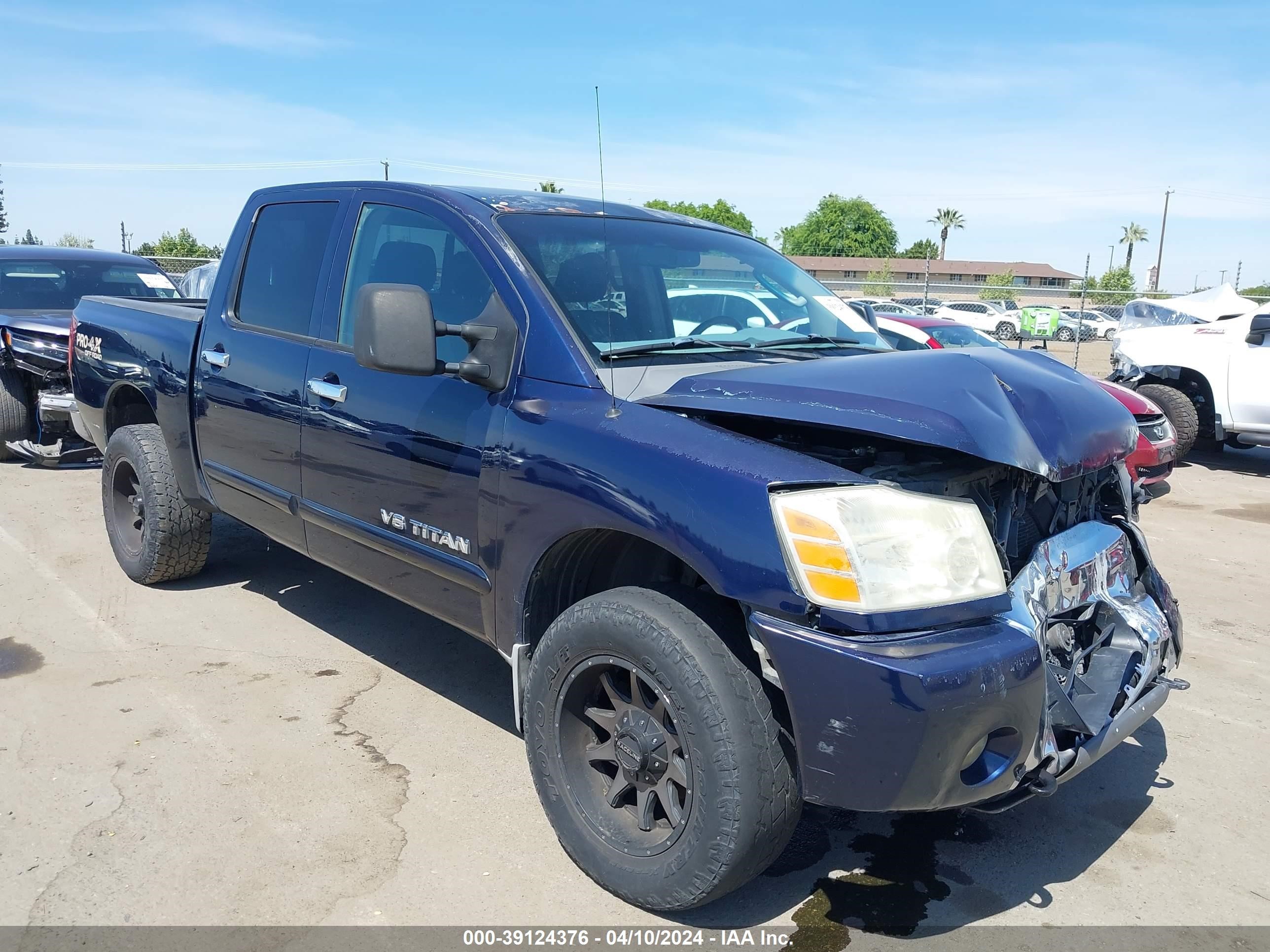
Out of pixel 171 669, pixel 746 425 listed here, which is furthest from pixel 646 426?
pixel 171 669

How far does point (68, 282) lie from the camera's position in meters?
8.70

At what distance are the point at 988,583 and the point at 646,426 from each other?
892 millimetres

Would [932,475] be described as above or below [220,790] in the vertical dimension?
above

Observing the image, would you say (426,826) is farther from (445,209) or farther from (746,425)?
(445,209)

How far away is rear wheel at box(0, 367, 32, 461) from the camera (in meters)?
7.88

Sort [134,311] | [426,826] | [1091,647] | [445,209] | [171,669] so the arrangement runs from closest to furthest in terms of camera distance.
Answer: [1091,647] < [426,826] < [445,209] < [171,669] < [134,311]

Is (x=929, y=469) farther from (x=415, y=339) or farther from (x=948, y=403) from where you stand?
(x=415, y=339)

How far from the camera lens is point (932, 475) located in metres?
2.47

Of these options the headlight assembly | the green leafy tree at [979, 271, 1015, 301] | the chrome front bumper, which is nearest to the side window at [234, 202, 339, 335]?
the headlight assembly

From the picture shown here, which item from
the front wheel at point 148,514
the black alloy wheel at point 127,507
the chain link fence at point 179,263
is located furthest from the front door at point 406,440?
the chain link fence at point 179,263

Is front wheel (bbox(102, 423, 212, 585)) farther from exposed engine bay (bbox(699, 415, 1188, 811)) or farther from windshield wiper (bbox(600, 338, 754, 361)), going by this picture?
exposed engine bay (bbox(699, 415, 1188, 811))

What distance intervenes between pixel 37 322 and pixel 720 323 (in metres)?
6.38

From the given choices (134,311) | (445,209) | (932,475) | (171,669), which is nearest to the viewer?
(932,475)

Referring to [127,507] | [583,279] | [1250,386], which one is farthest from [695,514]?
[1250,386]
